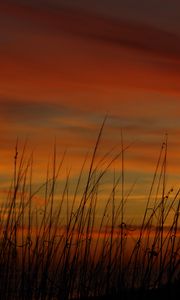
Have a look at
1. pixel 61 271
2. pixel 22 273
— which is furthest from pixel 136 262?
pixel 22 273

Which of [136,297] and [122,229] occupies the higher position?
[122,229]

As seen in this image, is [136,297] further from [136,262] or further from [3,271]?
[3,271]

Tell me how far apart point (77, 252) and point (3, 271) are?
21.4 inches

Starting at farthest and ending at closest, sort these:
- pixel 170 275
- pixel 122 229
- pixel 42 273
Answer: pixel 122 229 < pixel 42 273 < pixel 170 275

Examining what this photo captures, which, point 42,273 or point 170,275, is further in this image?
point 42,273

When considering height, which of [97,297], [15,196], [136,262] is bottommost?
[97,297]

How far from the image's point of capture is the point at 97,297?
4262 millimetres

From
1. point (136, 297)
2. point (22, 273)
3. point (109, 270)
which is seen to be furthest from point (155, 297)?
point (22, 273)

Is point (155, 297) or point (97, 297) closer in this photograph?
point (155, 297)

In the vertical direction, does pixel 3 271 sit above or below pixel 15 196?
below

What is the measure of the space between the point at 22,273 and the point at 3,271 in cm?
14

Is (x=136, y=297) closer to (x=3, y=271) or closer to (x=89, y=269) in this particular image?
(x=89, y=269)

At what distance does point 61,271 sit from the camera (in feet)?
13.4

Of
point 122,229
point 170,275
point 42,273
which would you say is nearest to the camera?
point 170,275
